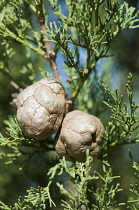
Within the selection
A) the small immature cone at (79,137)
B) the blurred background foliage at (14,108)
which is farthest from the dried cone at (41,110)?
the blurred background foliage at (14,108)

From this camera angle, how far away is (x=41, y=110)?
1.15 meters

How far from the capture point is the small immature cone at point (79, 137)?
3.74ft

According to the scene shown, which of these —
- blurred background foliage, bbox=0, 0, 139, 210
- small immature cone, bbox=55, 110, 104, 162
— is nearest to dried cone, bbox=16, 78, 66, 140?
small immature cone, bbox=55, 110, 104, 162

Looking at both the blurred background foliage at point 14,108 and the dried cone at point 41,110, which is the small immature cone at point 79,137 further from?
the blurred background foliage at point 14,108

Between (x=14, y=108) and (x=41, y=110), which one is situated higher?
(x=41, y=110)

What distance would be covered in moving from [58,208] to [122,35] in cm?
113

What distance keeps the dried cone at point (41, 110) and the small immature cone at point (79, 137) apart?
49mm

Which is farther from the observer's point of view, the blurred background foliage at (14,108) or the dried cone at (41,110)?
the blurred background foliage at (14,108)

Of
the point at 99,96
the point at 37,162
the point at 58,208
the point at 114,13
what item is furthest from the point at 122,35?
the point at 58,208

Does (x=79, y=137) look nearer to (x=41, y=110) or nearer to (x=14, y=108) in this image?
(x=41, y=110)

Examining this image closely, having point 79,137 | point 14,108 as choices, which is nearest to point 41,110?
point 79,137

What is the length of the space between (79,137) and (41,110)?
0.17m

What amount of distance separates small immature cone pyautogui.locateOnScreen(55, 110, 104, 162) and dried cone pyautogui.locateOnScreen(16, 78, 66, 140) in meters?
0.05

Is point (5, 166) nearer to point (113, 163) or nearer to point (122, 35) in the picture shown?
point (113, 163)
